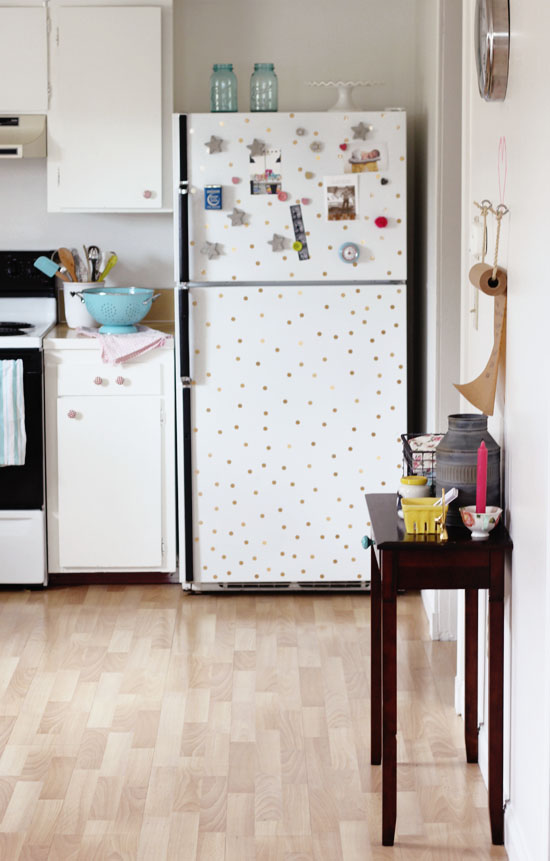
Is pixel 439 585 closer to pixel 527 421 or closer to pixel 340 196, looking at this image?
pixel 527 421

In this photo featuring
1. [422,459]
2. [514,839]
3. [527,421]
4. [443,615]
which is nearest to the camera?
[527,421]

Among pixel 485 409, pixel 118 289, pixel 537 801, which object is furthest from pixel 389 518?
pixel 118 289

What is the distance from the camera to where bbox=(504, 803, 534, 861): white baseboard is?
240 cm

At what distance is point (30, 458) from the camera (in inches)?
169

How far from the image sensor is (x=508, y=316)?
258 centimetres

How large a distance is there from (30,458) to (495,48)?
2.43 meters

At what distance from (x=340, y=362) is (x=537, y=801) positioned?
7.10 ft

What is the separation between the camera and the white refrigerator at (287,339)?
407 centimetres

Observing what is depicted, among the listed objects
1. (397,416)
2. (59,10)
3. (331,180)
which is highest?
(59,10)

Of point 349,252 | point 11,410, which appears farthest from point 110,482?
point 349,252

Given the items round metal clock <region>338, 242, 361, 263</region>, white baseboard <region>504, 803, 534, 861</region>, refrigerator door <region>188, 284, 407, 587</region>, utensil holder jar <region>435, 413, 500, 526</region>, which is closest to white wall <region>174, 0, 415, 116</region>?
round metal clock <region>338, 242, 361, 263</region>

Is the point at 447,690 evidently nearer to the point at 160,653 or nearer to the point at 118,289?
the point at 160,653

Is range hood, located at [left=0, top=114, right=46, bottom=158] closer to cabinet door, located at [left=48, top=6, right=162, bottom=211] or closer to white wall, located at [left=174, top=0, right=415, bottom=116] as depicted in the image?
cabinet door, located at [left=48, top=6, right=162, bottom=211]

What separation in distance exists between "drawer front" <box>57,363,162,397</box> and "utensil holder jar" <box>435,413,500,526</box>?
6.13 feet
